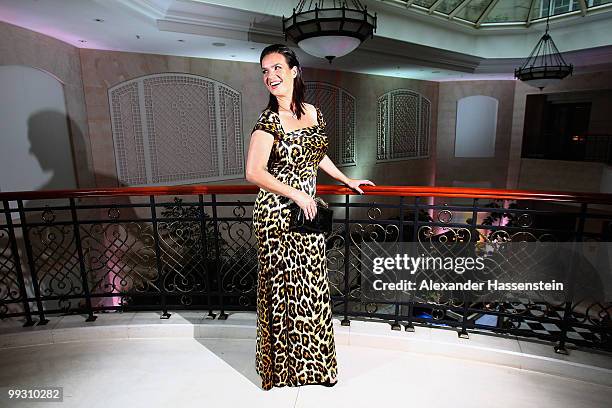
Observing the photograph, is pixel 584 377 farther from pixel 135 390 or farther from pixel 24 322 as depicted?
pixel 24 322

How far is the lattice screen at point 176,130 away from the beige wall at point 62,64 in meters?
0.46

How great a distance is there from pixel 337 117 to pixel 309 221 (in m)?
7.89

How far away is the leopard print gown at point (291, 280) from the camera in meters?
1.69

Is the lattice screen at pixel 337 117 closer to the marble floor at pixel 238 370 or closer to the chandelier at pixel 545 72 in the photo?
the chandelier at pixel 545 72

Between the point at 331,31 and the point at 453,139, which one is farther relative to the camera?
the point at 453,139

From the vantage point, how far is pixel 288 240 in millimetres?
1777

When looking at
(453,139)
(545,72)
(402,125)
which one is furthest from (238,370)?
(453,139)

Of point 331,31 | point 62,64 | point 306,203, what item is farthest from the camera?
point 62,64

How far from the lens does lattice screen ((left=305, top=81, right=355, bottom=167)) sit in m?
8.76

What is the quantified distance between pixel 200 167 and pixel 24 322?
483cm

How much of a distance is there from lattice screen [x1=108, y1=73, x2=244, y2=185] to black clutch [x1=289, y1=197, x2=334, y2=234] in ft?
18.2

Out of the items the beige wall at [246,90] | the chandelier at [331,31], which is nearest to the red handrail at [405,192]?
the chandelier at [331,31]

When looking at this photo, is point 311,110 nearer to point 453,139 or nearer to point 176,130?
point 176,130

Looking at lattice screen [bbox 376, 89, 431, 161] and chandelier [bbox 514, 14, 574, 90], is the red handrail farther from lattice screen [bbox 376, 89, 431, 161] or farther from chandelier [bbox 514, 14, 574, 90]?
lattice screen [bbox 376, 89, 431, 161]
